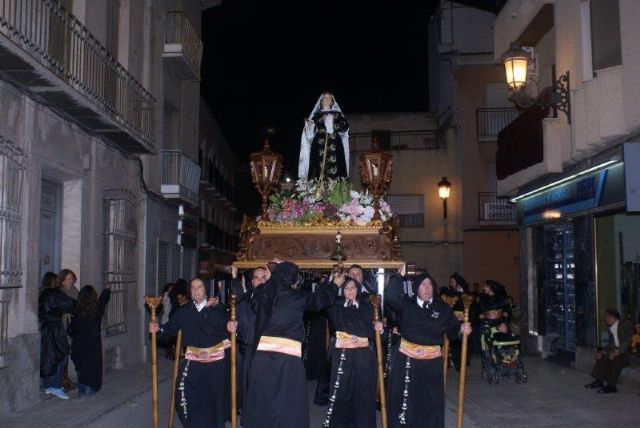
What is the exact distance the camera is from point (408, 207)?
91.9 feet

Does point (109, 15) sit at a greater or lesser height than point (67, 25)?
greater

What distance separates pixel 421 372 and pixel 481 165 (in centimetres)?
1980

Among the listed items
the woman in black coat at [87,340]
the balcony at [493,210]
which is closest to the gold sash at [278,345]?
the woman in black coat at [87,340]

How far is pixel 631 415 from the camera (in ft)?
32.2

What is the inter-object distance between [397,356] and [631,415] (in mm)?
3819

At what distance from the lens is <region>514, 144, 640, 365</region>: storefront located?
12.9 m

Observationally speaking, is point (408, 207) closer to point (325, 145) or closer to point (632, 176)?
point (632, 176)

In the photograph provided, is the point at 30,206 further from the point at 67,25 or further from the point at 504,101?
the point at 504,101

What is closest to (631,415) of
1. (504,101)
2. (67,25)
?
(67,25)

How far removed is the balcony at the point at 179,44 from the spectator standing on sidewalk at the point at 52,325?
901cm

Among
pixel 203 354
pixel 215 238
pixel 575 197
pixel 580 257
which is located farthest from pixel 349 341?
pixel 215 238

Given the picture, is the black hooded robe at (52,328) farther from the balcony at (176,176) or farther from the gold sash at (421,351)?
the balcony at (176,176)

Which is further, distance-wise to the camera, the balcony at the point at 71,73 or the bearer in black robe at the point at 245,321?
the balcony at the point at 71,73

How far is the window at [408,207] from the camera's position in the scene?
27.8 meters
